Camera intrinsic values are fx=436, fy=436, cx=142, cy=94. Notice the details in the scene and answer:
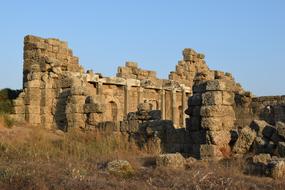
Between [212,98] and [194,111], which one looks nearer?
[212,98]

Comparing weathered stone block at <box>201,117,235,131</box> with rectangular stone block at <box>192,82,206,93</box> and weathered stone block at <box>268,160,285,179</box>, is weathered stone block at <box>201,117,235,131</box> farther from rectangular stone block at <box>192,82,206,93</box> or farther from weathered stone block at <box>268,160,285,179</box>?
weathered stone block at <box>268,160,285,179</box>

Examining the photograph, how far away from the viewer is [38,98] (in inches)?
749

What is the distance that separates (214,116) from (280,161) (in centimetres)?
337

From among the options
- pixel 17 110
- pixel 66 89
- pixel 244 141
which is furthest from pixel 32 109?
pixel 244 141

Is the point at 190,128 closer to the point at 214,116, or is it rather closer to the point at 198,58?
the point at 214,116

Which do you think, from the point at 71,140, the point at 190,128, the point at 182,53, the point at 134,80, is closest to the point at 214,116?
the point at 190,128

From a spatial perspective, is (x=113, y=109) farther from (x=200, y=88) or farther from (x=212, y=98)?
(x=212, y=98)

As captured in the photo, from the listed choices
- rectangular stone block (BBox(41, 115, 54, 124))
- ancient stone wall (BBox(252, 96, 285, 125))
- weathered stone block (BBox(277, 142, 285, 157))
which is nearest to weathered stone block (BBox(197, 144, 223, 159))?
weathered stone block (BBox(277, 142, 285, 157))

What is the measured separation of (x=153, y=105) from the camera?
27.0m

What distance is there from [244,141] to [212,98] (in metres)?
1.45

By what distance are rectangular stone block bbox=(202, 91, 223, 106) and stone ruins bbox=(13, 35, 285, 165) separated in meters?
0.03

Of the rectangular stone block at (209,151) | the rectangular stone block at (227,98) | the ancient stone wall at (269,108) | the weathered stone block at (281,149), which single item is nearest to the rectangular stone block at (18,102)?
the rectangular stone block at (209,151)

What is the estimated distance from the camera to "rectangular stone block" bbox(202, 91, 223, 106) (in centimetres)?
1206

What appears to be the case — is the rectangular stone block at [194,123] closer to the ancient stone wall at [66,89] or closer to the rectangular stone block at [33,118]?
the ancient stone wall at [66,89]
